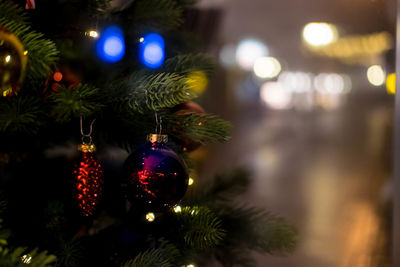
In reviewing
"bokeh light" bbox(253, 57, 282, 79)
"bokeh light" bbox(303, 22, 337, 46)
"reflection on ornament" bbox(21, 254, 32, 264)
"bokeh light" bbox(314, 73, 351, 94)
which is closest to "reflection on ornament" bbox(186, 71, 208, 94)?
"reflection on ornament" bbox(21, 254, 32, 264)

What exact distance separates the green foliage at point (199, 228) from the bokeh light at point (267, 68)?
10.7ft

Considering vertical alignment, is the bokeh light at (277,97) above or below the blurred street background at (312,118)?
above

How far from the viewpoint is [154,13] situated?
1.97 ft

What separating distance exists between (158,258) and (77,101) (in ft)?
0.66

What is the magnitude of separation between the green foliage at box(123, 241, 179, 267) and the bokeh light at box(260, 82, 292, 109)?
4290 millimetres

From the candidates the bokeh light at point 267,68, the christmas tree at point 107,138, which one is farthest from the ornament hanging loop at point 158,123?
the bokeh light at point 267,68

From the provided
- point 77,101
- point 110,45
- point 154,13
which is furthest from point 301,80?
point 77,101

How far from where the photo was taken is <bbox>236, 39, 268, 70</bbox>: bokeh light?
9.93ft

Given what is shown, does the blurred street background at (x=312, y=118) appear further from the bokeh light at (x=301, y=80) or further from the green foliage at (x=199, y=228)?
the green foliage at (x=199, y=228)

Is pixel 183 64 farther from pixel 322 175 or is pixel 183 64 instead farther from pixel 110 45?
pixel 322 175

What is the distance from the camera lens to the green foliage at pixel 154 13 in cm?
60

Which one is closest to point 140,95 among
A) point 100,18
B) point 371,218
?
point 100,18

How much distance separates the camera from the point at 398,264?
31.0 inches

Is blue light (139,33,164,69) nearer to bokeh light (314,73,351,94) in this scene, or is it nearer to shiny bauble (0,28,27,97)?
shiny bauble (0,28,27,97)
